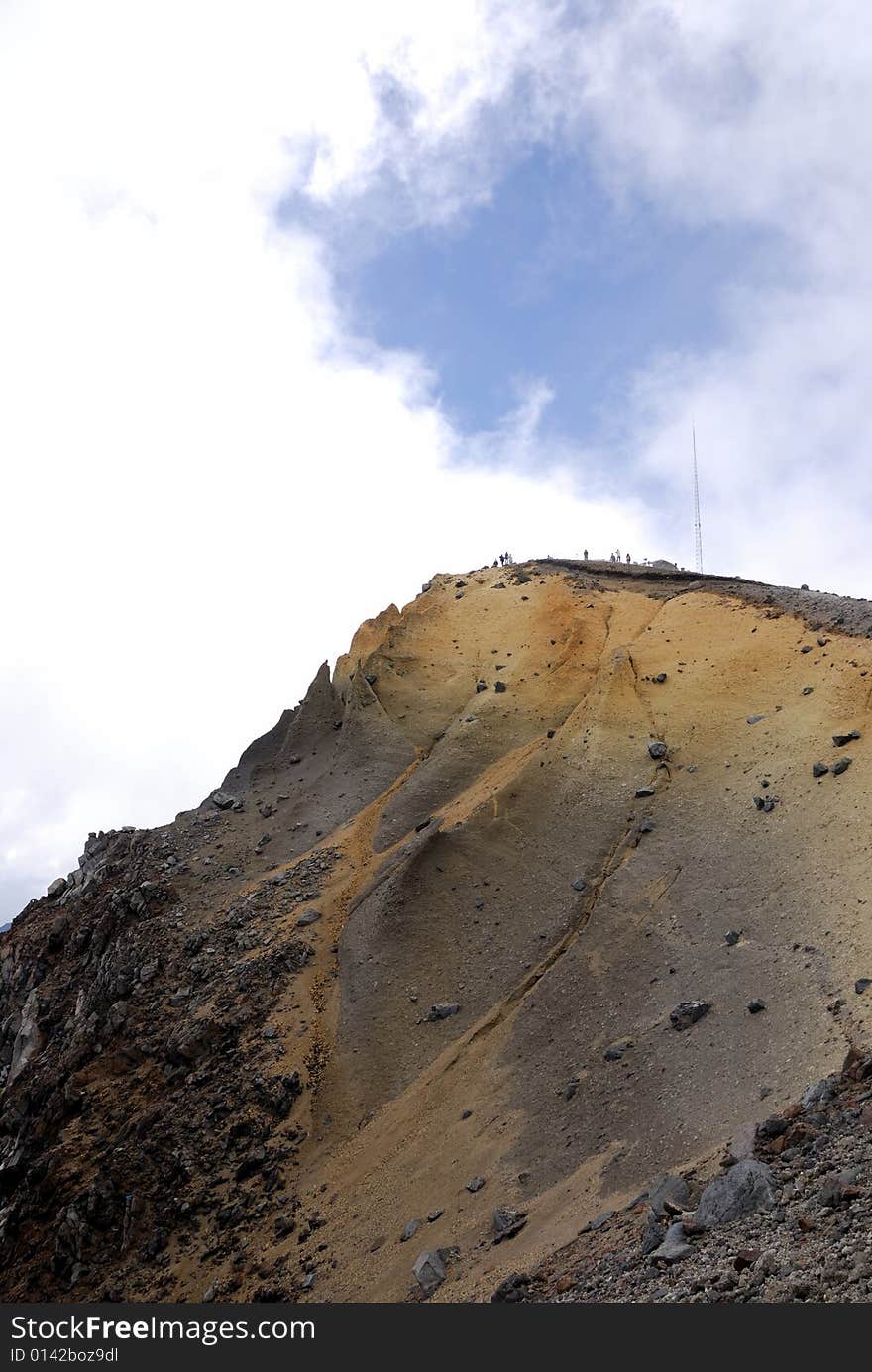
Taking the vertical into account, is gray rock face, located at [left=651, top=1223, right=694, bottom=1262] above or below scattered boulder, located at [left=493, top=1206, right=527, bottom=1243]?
above

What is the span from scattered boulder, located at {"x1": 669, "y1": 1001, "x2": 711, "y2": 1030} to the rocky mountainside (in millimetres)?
50

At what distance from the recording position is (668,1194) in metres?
11.7

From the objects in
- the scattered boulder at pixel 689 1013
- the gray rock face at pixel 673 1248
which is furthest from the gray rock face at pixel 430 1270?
the scattered boulder at pixel 689 1013

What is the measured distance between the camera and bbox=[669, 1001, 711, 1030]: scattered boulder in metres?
16.3

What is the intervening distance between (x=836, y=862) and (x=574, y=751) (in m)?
A: 7.35

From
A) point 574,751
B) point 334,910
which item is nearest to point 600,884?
point 574,751

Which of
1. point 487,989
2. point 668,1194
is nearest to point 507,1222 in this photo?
point 668,1194

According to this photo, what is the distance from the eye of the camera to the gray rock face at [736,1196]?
10.5 m

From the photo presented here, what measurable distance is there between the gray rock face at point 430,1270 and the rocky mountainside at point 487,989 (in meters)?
0.07

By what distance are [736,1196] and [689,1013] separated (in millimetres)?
5721

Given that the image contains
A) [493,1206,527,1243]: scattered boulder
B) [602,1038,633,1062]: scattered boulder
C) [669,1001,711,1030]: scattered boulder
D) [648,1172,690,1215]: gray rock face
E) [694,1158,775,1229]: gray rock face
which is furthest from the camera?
[602,1038,633,1062]: scattered boulder

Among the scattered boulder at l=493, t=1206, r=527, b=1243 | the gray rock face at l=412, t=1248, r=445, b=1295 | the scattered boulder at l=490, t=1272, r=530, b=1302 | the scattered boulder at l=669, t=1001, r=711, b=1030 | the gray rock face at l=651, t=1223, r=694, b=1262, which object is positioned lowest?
the gray rock face at l=412, t=1248, r=445, b=1295

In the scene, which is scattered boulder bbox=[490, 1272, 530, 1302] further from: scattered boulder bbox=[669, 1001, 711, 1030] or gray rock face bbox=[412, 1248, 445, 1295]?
scattered boulder bbox=[669, 1001, 711, 1030]

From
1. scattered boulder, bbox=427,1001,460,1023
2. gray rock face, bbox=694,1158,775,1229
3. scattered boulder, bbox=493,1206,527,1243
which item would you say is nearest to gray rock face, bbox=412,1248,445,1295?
scattered boulder, bbox=493,1206,527,1243
